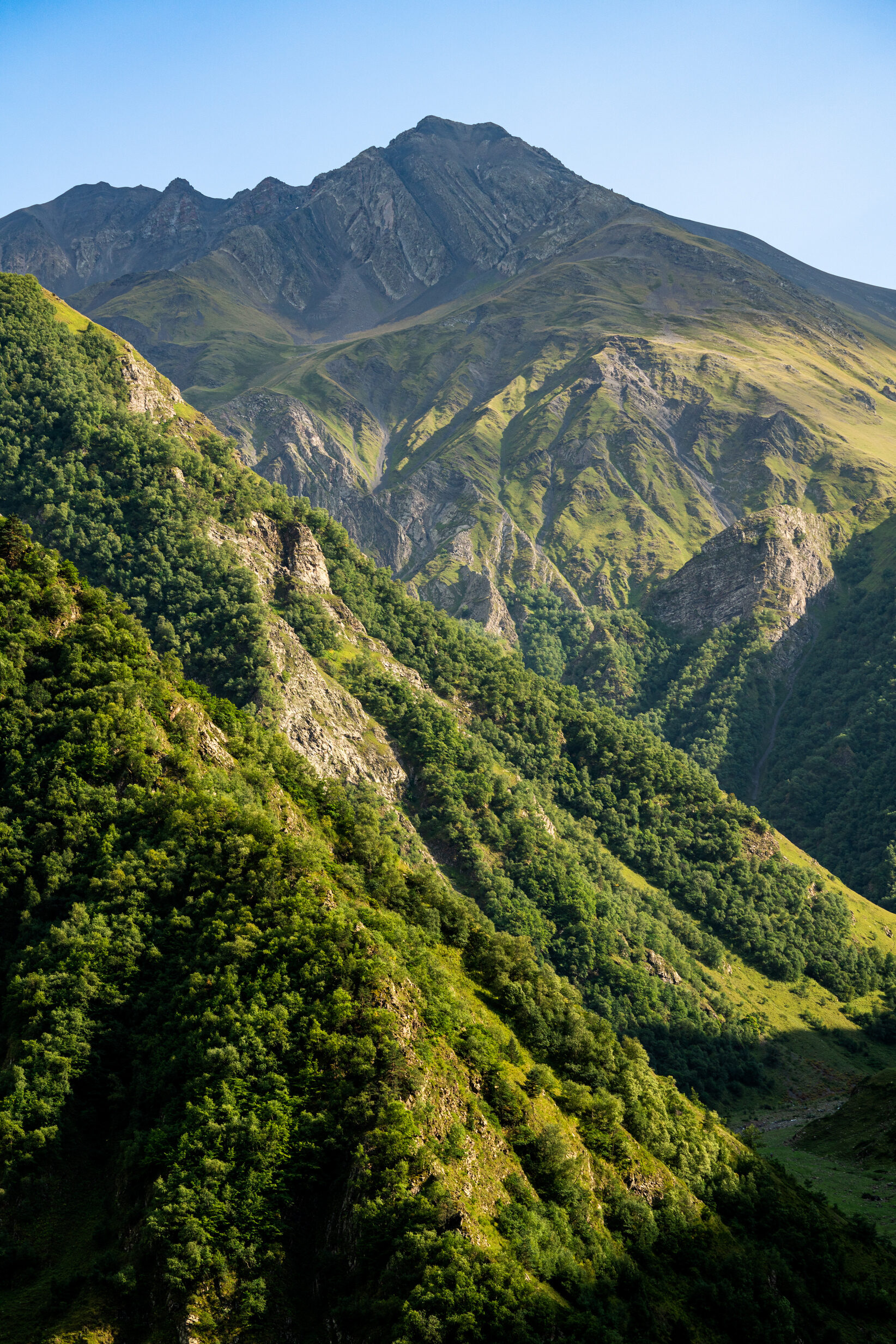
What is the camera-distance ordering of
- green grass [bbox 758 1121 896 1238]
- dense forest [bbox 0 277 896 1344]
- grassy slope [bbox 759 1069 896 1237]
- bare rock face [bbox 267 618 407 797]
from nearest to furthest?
dense forest [bbox 0 277 896 1344] < green grass [bbox 758 1121 896 1238] < grassy slope [bbox 759 1069 896 1237] < bare rock face [bbox 267 618 407 797]

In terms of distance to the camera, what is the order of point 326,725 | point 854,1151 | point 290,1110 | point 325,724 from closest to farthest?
point 290,1110 < point 854,1151 < point 325,724 < point 326,725

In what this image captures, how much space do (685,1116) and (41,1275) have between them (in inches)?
2363

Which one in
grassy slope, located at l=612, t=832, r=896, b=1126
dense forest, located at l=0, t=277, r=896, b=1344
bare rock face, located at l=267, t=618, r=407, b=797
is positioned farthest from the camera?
bare rock face, located at l=267, t=618, r=407, b=797

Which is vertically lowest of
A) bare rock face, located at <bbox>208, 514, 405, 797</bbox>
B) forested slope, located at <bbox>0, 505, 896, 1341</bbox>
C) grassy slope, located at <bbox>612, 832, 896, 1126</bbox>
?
forested slope, located at <bbox>0, 505, 896, 1341</bbox>

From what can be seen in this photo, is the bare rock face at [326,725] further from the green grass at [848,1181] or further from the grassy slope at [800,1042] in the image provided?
the green grass at [848,1181]

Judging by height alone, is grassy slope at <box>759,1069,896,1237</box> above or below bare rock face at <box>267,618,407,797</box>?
below

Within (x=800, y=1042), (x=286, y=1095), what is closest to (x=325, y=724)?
(x=800, y=1042)

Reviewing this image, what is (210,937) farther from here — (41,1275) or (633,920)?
(633,920)

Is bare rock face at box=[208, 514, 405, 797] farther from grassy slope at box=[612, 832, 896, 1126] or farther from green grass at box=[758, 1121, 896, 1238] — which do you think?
green grass at box=[758, 1121, 896, 1238]

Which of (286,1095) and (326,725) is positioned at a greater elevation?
(326,725)

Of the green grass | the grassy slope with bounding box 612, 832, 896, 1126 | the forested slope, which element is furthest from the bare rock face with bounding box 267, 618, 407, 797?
the green grass

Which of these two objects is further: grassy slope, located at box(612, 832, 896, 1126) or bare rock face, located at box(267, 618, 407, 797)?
bare rock face, located at box(267, 618, 407, 797)

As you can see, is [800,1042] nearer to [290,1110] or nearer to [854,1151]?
[854,1151]

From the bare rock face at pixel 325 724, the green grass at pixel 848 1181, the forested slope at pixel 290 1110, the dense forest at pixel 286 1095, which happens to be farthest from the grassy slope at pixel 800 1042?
the forested slope at pixel 290 1110
